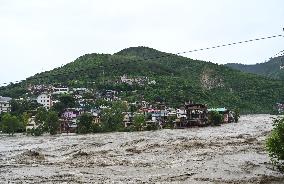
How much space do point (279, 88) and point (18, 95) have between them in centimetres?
8597

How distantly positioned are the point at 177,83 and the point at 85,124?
234ft

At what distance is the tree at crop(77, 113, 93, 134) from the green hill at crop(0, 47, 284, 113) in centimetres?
4784

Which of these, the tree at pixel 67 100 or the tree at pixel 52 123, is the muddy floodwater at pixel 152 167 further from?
the tree at pixel 67 100

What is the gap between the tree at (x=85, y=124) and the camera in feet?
229

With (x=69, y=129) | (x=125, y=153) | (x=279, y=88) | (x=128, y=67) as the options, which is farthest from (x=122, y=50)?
(x=125, y=153)

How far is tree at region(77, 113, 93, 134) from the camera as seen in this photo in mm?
69750

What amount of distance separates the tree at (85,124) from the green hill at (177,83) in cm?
4784

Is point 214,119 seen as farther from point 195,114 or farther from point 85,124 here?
point 85,124

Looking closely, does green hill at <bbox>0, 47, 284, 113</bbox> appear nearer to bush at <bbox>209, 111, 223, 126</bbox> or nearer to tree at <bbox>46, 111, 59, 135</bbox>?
bush at <bbox>209, 111, 223, 126</bbox>

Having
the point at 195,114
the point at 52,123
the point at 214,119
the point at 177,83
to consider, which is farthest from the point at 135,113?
the point at 177,83

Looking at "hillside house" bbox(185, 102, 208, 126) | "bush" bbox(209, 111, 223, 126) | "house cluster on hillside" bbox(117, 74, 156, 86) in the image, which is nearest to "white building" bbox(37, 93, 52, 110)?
"house cluster on hillside" bbox(117, 74, 156, 86)

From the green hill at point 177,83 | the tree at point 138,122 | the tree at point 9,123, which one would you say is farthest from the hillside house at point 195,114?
the green hill at point 177,83

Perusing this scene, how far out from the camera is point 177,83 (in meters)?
138

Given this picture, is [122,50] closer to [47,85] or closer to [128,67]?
[128,67]
